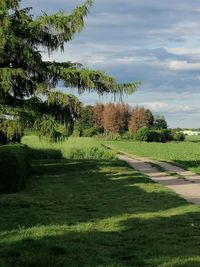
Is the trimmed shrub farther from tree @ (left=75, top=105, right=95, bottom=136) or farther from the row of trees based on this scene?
tree @ (left=75, top=105, right=95, bottom=136)

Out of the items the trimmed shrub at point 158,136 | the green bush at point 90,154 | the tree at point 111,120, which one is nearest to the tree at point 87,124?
the tree at point 111,120

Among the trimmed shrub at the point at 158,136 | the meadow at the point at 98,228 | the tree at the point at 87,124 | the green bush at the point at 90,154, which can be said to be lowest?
the meadow at the point at 98,228

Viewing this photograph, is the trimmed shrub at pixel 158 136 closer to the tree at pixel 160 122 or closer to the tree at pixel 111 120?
the tree at pixel 111 120

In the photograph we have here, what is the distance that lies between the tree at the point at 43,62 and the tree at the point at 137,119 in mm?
109928

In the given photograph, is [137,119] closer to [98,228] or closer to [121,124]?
[121,124]

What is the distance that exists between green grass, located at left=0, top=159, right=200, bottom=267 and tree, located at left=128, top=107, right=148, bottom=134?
4623 inches

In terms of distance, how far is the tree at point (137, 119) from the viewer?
136300 millimetres

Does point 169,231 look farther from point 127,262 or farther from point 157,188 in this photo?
point 157,188

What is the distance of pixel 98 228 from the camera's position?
10430 millimetres

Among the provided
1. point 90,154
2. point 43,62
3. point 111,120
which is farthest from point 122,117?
point 43,62

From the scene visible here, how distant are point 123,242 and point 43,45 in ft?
54.9

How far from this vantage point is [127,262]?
7430 millimetres

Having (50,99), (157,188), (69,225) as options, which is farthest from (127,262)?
(50,99)

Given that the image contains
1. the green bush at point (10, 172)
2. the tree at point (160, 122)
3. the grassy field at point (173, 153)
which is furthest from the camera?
the tree at point (160, 122)
